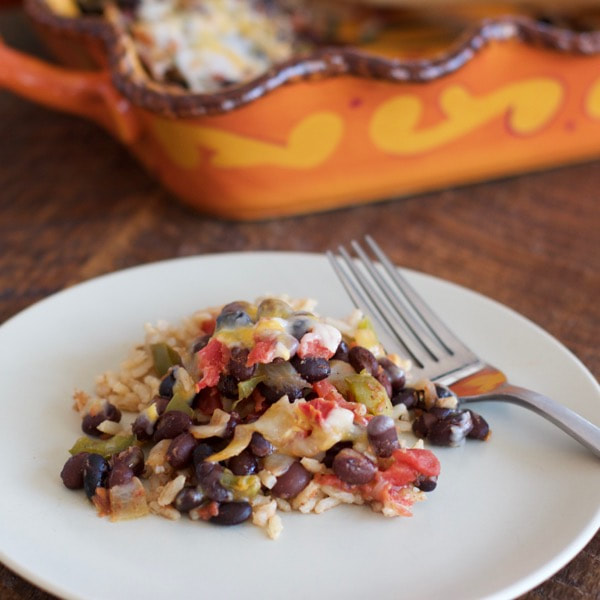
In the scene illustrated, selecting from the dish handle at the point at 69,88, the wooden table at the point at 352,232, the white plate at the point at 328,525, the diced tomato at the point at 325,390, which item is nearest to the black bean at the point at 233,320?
the diced tomato at the point at 325,390

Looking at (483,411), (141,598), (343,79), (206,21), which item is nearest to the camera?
(141,598)

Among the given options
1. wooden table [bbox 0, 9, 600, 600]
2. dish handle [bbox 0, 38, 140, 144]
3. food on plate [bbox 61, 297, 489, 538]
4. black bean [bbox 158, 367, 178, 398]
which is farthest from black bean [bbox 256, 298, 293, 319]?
dish handle [bbox 0, 38, 140, 144]

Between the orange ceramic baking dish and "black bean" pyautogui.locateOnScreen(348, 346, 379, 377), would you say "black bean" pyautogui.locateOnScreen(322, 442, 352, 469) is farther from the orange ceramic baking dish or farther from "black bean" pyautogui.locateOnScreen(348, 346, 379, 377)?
the orange ceramic baking dish

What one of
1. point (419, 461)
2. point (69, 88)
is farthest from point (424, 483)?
point (69, 88)

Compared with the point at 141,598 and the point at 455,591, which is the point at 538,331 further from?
the point at 141,598

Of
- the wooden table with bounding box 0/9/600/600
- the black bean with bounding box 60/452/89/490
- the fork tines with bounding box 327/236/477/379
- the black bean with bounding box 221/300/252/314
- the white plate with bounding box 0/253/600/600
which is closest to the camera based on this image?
the white plate with bounding box 0/253/600/600

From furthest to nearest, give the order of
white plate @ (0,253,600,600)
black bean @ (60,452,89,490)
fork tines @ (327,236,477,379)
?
fork tines @ (327,236,477,379) → black bean @ (60,452,89,490) → white plate @ (0,253,600,600)

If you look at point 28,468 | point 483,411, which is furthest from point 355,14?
point 28,468
